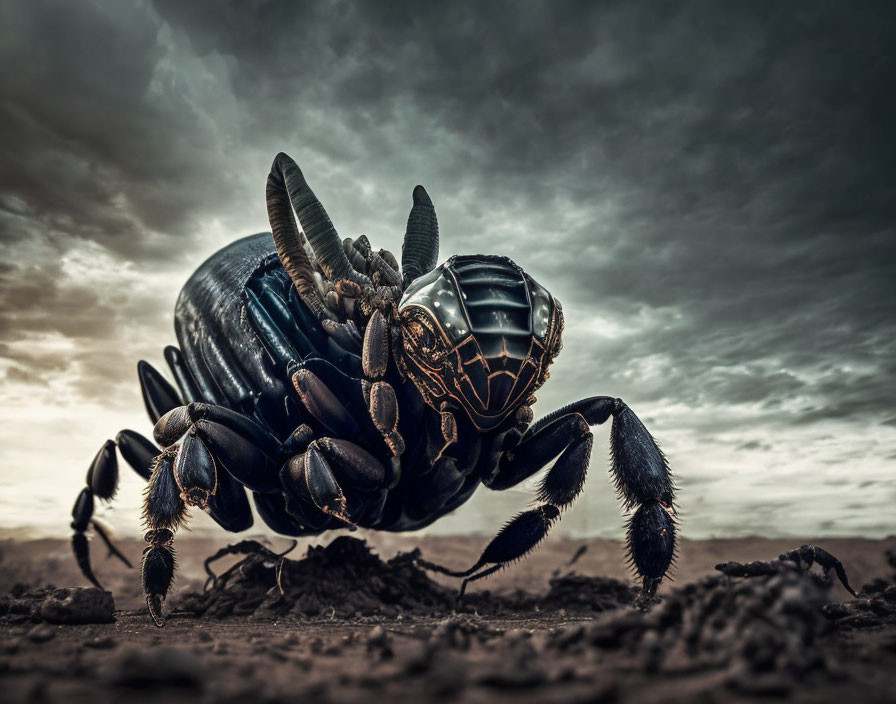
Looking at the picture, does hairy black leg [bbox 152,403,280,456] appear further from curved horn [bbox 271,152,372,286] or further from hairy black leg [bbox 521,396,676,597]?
hairy black leg [bbox 521,396,676,597]

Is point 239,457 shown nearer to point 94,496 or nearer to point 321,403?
point 321,403

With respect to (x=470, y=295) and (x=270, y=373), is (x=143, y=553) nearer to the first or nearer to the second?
(x=270, y=373)

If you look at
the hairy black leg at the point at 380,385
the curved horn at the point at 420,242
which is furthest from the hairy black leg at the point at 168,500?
the curved horn at the point at 420,242

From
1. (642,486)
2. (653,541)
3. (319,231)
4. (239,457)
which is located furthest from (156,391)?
(653,541)

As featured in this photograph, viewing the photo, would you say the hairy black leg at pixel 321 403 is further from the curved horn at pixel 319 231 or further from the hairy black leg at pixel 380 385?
the curved horn at pixel 319 231

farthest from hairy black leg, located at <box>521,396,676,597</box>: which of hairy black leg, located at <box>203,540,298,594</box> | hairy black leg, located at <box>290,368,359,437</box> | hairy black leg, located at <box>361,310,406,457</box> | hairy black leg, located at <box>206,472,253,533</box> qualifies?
hairy black leg, located at <box>206,472,253,533</box>

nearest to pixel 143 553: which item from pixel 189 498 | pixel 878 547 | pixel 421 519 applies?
pixel 189 498
